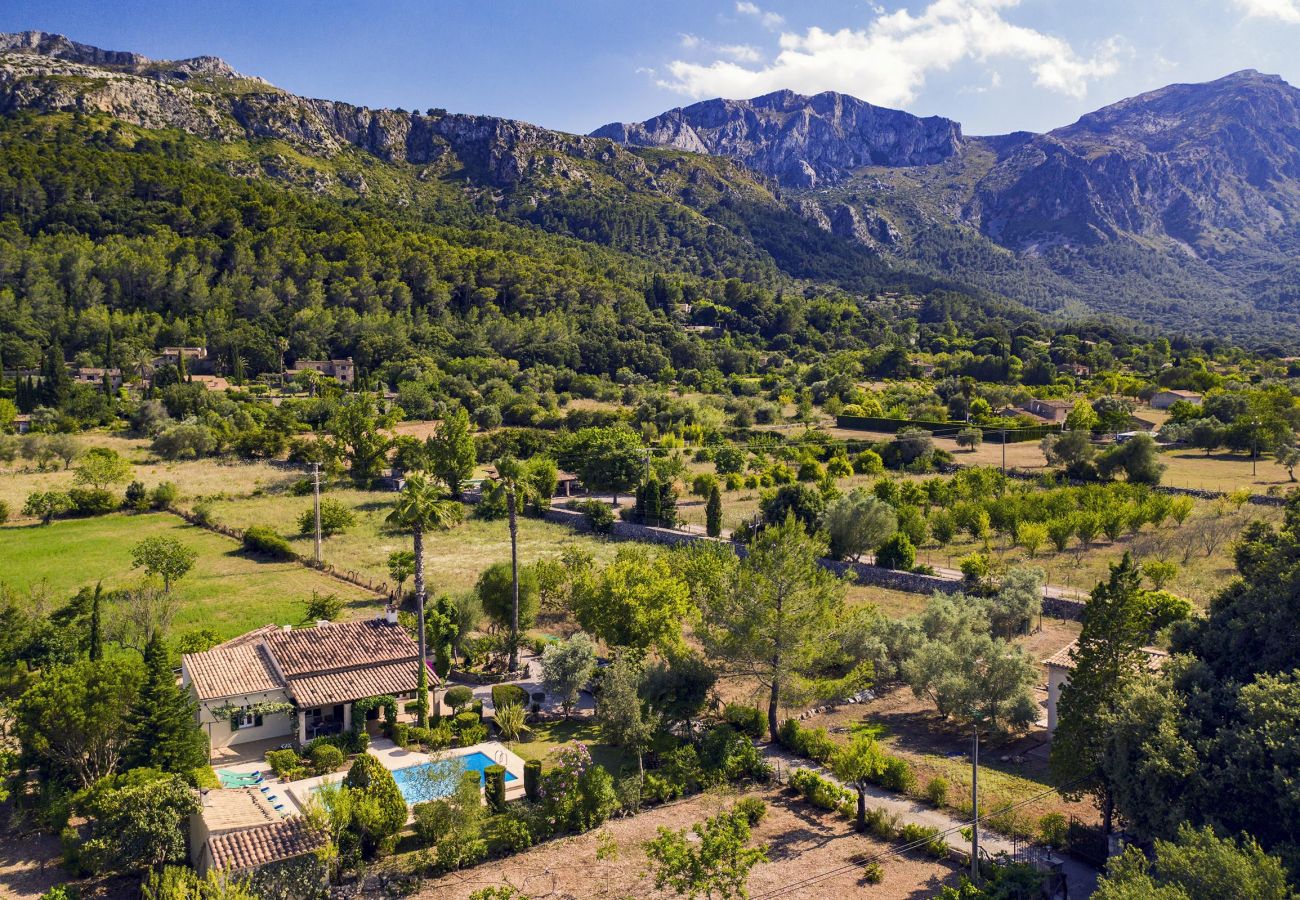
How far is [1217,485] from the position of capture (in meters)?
54.1

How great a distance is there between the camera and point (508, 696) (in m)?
25.8

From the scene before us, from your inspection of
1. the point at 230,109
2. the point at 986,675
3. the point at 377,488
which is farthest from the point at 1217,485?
the point at 230,109

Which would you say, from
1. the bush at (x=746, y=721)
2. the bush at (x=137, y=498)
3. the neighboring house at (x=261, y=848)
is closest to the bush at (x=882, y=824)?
the bush at (x=746, y=721)

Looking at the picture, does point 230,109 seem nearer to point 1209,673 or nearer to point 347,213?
point 347,213

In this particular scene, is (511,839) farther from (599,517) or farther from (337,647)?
(599,517)

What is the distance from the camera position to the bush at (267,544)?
137ft

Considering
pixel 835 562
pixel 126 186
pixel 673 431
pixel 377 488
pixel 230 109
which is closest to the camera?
pixel 835 562

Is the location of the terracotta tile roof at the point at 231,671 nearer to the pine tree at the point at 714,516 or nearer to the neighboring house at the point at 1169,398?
the pine tree at the point at 714,516

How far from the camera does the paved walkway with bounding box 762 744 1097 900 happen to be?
1722 centimetres

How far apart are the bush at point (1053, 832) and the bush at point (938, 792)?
2.14m

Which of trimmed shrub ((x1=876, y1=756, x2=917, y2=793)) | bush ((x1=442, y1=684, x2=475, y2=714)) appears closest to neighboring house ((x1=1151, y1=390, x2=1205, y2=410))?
trimmed shrub ((x1=876, y1=756, x2=917, y2=793))

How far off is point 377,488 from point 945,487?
36.2m

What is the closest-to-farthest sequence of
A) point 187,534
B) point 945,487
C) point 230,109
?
point 187,534, point 945,487, point 230,109

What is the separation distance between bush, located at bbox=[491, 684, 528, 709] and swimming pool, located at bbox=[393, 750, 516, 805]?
331cm
